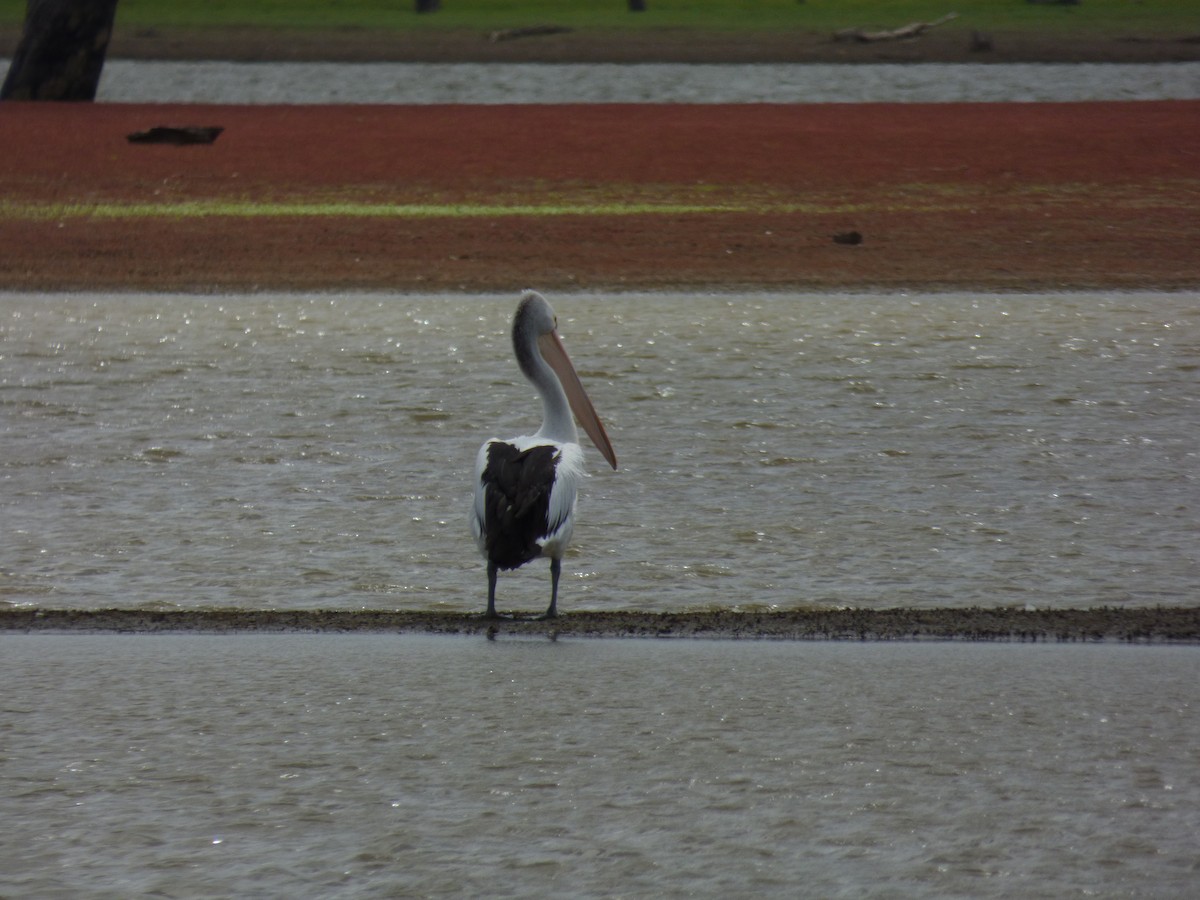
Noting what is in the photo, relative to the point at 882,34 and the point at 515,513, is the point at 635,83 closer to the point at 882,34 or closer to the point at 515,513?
the point at 882,34

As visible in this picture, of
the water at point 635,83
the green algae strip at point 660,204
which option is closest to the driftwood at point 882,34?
the water at point 635,83

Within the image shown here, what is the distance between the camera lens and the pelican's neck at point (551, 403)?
571 cm

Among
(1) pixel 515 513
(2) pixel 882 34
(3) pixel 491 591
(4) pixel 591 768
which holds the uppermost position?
(2) pixel 882 34

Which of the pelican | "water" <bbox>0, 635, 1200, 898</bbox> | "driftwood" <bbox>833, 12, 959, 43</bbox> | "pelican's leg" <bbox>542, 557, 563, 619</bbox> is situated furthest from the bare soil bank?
"driftwood" <bbox>833, 12, 959, 43</bbox>

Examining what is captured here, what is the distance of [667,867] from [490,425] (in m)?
4.78

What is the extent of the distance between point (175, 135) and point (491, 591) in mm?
15519

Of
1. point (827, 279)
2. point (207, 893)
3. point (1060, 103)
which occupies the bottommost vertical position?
point (207, 893)

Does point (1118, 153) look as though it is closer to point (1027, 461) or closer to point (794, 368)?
point (794, 368)

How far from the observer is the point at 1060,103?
2464 centimetres

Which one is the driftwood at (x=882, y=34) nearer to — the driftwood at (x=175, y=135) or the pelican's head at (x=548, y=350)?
the driftwood at (x=175, y=135)

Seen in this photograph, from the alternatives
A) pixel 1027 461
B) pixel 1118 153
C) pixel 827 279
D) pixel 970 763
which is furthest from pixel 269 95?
pixel 970 763

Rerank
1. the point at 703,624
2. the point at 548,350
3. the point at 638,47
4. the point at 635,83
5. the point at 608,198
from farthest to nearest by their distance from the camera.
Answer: the point at 638,47
the point at 635,83
the point at 608,198
the point at 548,350
the point at 703,624

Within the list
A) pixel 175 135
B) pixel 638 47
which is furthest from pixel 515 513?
pixel 638 47

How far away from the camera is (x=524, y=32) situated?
4144 cm
